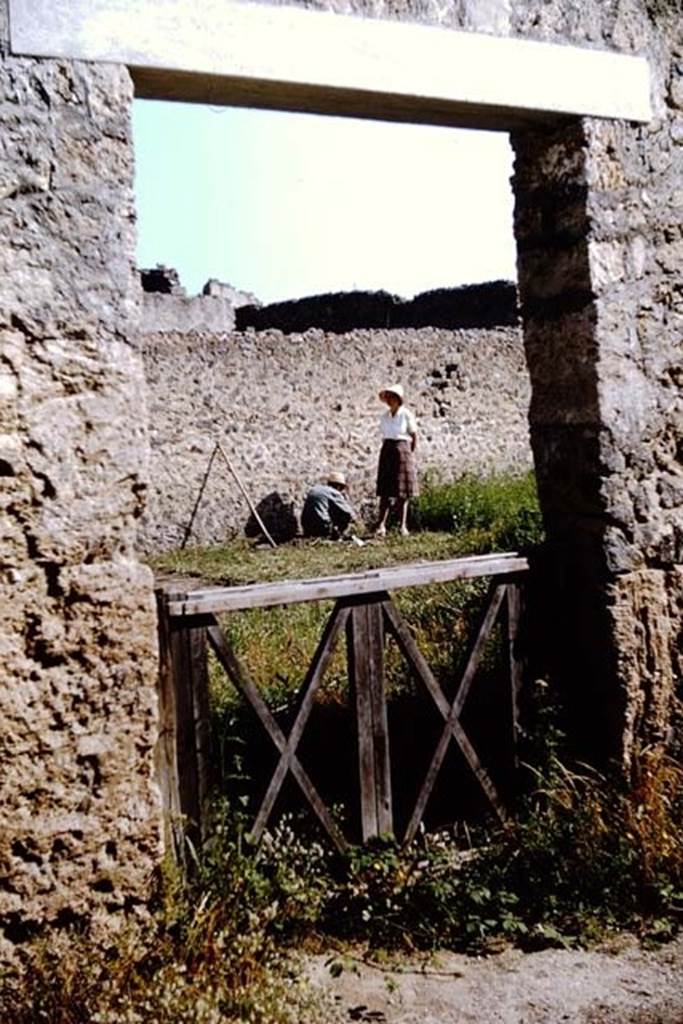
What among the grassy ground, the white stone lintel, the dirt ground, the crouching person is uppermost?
the white stone lintel

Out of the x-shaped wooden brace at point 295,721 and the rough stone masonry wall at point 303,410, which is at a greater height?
the rough stone masonry wall at point 303,410

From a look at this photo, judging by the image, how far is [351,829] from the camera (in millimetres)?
3879

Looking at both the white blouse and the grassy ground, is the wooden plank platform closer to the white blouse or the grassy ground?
the grassy ground

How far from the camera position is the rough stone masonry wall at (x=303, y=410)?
12.0 m

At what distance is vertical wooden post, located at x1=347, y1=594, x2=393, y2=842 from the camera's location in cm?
380

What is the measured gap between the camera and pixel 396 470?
472 inches

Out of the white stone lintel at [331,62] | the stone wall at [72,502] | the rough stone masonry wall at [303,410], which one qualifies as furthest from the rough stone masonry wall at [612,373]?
the rough stone masonry wall at [303,410]

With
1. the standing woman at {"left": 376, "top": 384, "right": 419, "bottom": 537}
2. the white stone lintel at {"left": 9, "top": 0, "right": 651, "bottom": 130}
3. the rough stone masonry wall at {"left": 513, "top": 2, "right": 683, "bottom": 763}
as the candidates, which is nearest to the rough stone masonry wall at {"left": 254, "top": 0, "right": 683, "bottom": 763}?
the rough stone masonry wall at {"left": 513, "top": 2, "right": 683, "bottom": 763}

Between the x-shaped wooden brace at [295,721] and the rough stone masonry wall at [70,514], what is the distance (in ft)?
1.20

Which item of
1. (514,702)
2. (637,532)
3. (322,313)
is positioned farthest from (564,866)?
(322,313)

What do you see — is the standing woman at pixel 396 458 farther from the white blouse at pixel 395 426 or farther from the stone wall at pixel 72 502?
the stone wall at pixel 72 502

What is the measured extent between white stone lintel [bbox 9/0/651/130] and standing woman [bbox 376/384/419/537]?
7877mm

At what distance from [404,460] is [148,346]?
9.33 feet

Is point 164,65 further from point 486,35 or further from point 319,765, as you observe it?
point 319,765
